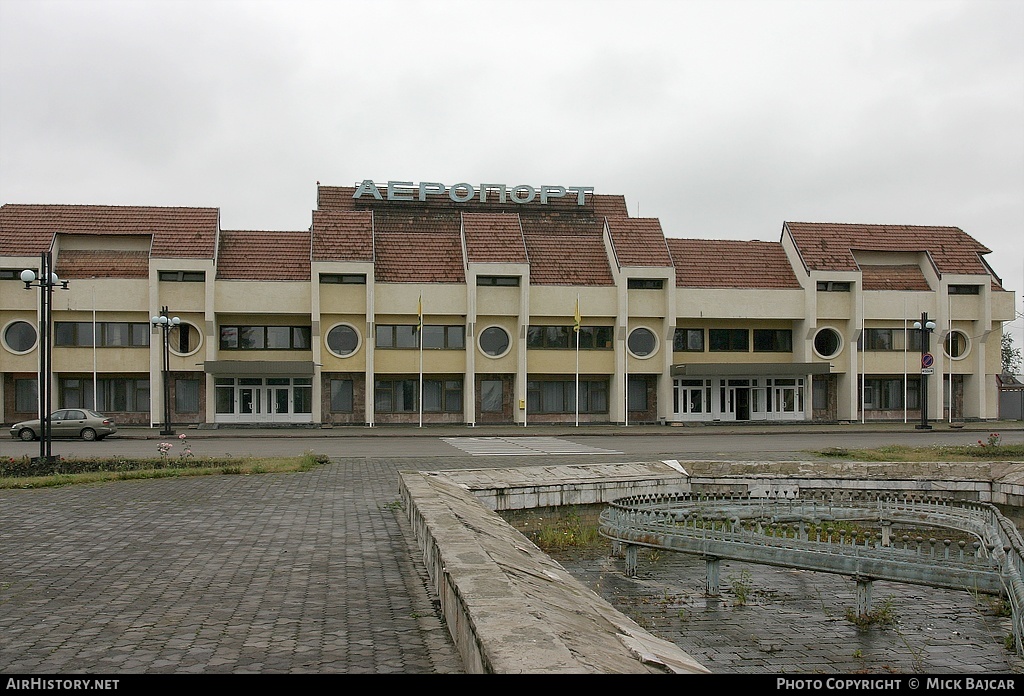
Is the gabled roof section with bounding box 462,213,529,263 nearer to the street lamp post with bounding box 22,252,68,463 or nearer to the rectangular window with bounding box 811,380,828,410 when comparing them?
the rectangular window with bounding box 811,380,828,410

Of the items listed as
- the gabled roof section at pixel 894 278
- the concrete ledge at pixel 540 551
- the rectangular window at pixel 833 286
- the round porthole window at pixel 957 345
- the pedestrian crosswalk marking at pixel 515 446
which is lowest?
the pedestrian crosswalk marking at pixel 515 446

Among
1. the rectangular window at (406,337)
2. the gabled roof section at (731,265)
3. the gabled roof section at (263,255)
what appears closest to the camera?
the gabled roof section at (263,255)

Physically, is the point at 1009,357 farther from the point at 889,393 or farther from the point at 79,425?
the point at 79,425

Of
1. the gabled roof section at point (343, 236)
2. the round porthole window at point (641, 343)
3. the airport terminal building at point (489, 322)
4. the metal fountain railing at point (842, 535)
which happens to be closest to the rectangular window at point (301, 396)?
the airport terminal building at point (489, 322)

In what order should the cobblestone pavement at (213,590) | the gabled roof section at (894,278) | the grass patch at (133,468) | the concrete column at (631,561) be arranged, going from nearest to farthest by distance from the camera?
the cobblestone pavement at (213,590) < the concrete column at (631,561) < the grass patch at (133,468) < the gabled roof section at (894,278)

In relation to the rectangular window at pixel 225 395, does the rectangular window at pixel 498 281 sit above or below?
above

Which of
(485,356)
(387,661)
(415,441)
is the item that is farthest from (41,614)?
(485,356)

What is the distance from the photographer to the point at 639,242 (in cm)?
4603

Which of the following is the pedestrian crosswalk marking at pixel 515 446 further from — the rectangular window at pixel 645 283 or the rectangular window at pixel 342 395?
the rectangular window at pixel 645 283

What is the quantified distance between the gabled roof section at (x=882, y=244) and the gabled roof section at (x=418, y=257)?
17691 millimetres

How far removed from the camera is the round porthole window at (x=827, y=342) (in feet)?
154

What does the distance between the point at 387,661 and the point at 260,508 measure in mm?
8149

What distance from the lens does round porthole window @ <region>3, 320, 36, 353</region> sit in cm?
4144

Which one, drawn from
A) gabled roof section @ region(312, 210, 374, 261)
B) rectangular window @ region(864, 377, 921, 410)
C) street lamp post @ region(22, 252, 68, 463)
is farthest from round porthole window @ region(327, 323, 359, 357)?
rectangular window @ region(864, 377, 921, 410)
